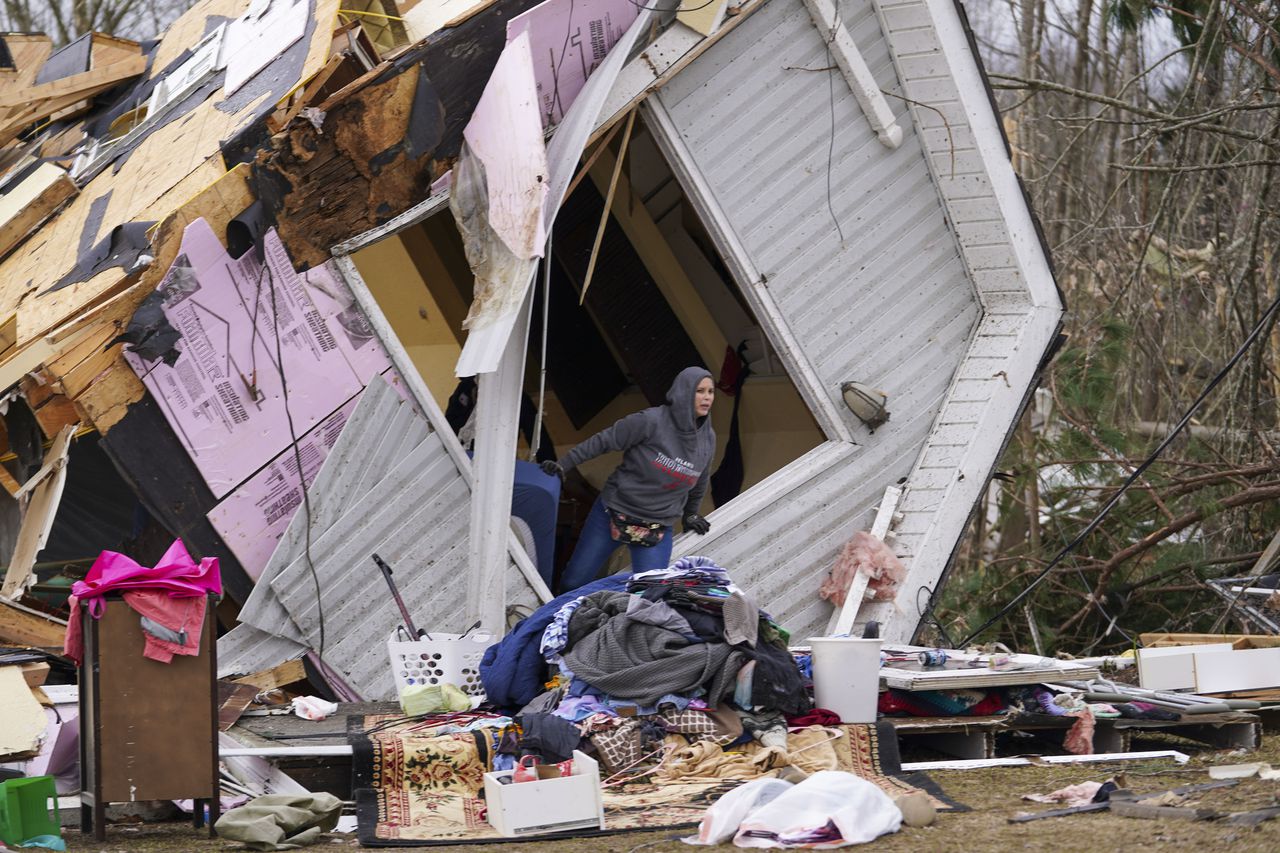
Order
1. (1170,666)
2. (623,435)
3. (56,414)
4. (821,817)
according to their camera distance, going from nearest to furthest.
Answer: (821,817), (56,414), (1170,666), (623,435)

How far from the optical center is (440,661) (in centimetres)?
709

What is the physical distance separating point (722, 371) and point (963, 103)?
10.1ft

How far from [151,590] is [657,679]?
2.02m

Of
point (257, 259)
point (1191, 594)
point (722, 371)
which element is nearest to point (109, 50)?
point (257, 259)

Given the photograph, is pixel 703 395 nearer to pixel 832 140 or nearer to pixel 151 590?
pixel 832 140

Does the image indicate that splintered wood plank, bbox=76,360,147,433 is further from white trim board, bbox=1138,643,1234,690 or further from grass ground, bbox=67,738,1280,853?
white trim board, bbox=1138,643,1234,690

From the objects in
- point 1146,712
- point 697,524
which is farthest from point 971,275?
point 1146,712

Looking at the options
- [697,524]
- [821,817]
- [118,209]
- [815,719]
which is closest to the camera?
[821,817]

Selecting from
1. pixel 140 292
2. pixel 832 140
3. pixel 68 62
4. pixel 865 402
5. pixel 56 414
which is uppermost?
pixel 68 62

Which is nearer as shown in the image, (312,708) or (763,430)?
(312,708)

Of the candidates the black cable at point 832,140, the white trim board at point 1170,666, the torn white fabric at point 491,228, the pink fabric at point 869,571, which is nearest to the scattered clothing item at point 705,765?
the torn white fabric at point 491,228

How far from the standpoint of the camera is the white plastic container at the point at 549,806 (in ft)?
17.0

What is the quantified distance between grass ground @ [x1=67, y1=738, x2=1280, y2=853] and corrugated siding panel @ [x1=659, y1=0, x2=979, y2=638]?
9.61 feet

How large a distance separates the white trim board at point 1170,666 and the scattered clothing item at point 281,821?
4159 mm
